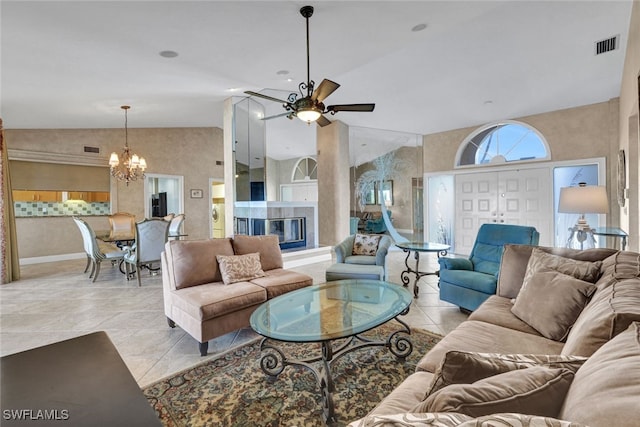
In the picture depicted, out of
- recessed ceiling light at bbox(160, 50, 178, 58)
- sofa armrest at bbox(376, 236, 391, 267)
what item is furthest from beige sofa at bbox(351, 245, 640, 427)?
recessed ceiling light at bbox(160, 50, 178, 58)

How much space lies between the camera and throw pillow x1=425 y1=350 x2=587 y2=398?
3.02 feet

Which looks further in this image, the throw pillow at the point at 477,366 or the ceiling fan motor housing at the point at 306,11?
the ceiling fan motor housing at the point at 306,11

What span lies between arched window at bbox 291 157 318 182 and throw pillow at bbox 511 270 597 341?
21.0 feet

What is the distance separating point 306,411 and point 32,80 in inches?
202

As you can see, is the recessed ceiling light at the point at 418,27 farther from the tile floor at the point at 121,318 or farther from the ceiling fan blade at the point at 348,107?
the tile floor at the point at 121,318

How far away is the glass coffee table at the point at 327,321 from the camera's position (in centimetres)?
189

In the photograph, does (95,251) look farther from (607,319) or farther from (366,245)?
(607,319)

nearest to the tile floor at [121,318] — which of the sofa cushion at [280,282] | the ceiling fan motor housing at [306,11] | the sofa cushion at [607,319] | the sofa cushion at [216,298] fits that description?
the sofa cushion at [216,298]

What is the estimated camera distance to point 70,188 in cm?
696

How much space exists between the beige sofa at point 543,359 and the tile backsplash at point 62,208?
8.18 m

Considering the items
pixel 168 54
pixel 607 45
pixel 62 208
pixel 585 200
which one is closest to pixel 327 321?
pixel 168 54

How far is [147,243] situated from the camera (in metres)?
4.73

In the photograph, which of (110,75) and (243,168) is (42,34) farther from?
(243,168)

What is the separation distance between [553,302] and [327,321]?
4.63ft
